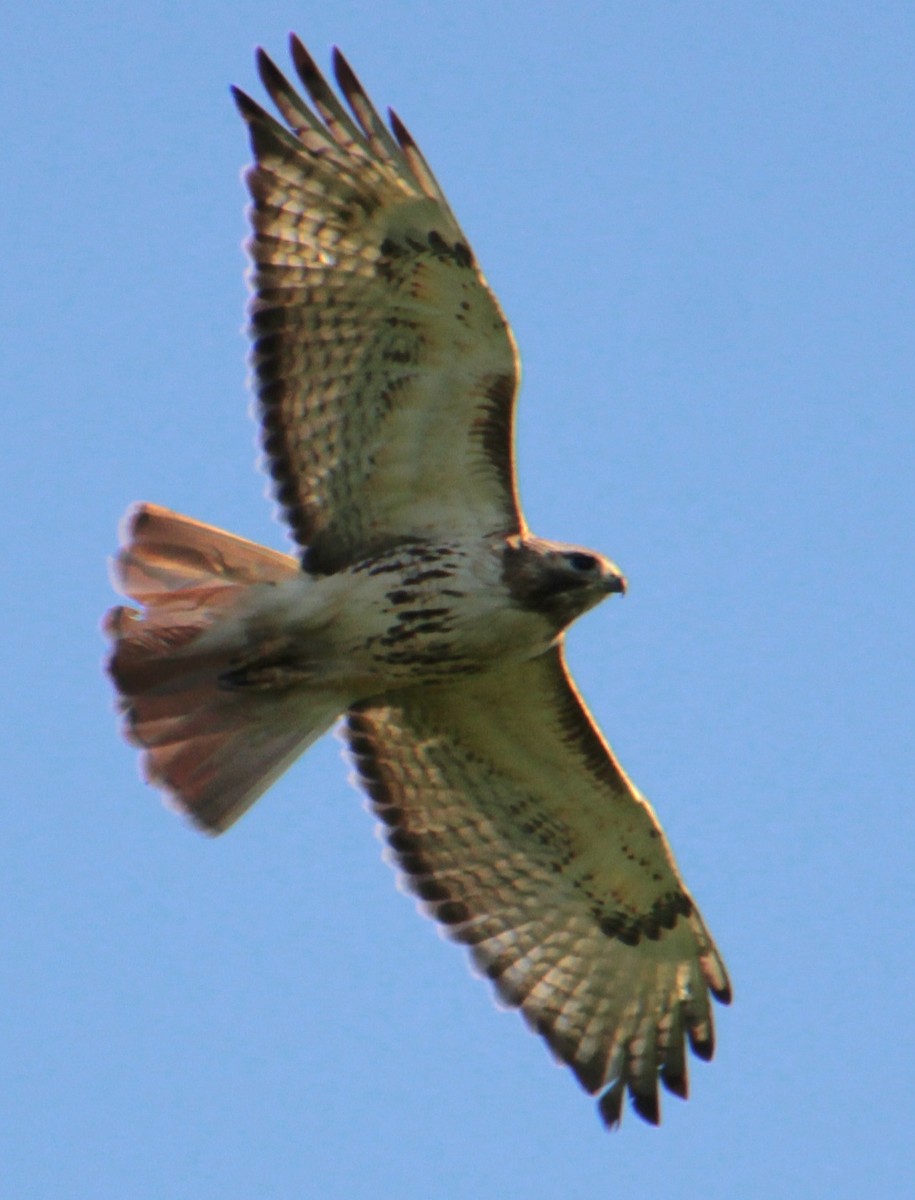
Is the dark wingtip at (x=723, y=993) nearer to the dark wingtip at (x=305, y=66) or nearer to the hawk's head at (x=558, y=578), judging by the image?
the hawk's head at (x=558, y=578)

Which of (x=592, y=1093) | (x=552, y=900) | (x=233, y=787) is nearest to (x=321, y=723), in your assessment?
(x=233, y=787)

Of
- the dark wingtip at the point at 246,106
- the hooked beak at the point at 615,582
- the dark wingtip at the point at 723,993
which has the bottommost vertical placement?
the dark wingtip at the point at 723,993

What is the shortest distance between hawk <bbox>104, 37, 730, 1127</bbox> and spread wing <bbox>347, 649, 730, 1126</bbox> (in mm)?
10

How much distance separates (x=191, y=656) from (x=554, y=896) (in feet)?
7.08

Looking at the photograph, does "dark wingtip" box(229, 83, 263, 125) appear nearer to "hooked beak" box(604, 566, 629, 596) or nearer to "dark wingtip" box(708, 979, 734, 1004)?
"hooked beak" box(604, 566, 629, 596)

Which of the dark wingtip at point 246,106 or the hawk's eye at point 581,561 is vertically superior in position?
the dark wingtip at point 246,106

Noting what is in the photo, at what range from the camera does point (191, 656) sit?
30.0 feet

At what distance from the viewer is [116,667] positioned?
900cm

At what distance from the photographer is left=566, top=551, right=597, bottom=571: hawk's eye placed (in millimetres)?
8812

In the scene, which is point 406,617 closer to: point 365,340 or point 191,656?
point 191,656

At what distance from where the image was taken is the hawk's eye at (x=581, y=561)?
8812 mm

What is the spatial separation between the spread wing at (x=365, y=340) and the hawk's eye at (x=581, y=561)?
0.37 m

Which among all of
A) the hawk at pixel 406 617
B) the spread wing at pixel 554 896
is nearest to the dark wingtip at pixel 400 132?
the hawk at pixel 406 617

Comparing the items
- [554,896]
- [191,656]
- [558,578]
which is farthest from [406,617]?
[554,896]
